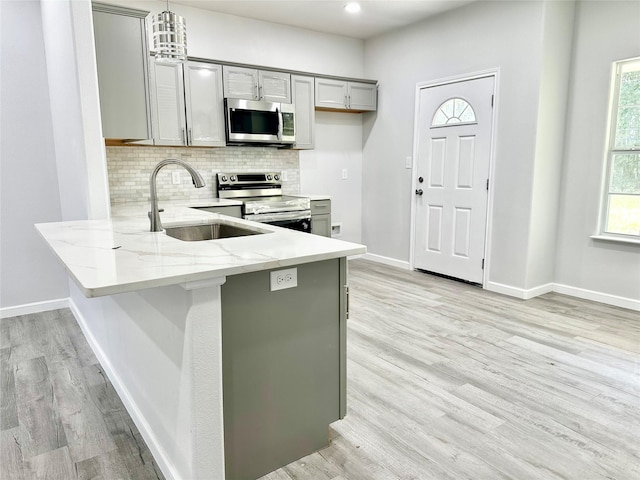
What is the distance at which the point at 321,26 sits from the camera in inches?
189

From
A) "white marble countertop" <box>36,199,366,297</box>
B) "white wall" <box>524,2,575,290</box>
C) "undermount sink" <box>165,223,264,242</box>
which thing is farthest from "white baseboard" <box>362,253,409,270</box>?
"white marble countertop" <box>36,199,366,297</box>

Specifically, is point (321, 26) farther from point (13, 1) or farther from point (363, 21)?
point (13, 1)

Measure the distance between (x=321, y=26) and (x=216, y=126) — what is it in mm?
1731

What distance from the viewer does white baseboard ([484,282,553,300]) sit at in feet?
13.0

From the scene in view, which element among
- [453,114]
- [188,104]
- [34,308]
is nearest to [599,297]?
[453,114]

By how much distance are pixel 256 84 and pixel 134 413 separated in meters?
3.31

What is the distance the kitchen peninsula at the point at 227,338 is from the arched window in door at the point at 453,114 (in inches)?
118

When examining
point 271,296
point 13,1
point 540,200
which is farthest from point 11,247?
point 540,200

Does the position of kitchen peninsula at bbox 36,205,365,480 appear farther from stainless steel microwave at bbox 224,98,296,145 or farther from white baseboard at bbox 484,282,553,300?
white baseboard at bbox 484,282,553,300

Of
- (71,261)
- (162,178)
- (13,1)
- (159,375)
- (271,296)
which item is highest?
(13,1)

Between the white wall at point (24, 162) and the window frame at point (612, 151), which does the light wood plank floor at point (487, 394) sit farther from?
the white wall at point (24, 162)

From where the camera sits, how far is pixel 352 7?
165 inches

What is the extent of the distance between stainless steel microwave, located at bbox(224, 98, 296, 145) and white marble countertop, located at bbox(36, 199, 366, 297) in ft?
7.29

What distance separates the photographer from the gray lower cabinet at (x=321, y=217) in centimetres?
472
